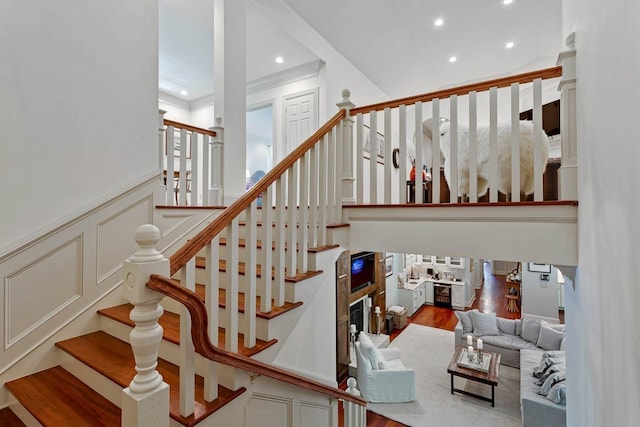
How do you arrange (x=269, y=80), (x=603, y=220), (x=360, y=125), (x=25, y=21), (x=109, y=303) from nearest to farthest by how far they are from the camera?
(x=603, y=220) < (x=25, y=21) < (x=109, y=303) < (x=360, y=125) < (x=269, y=80)

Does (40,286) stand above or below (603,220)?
below

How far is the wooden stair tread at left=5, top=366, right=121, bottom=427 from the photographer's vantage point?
1.39m

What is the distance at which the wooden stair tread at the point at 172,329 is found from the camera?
1.58m

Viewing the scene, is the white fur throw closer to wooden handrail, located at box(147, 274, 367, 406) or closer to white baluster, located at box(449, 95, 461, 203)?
white baluster, located at box(449, 95, 461, 203)

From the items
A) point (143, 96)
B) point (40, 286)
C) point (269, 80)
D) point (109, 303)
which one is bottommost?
→ point (109, 303)

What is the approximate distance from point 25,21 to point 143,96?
2.47 feet

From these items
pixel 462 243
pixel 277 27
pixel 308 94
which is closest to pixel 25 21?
pixel 277 27

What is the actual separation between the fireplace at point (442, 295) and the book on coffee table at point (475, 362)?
3.92m

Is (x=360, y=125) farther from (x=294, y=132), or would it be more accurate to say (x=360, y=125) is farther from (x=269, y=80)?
(x=269, y=80)

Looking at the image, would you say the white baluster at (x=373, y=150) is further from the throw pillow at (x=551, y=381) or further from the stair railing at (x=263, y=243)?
the throw pillow at (x=551, y=381)

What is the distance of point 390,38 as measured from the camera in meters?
4.60

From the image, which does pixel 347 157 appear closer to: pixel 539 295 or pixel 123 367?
pixel 123 367

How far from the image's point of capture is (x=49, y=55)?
1955 mm

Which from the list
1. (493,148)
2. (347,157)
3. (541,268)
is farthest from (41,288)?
(541,268)
